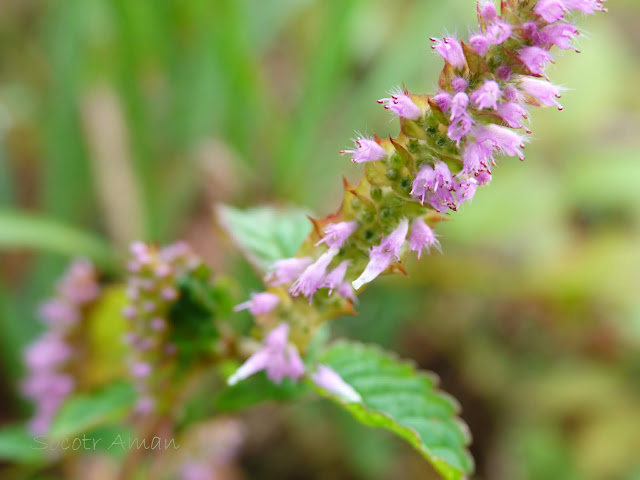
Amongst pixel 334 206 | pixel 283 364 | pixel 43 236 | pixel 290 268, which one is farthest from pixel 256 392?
pixel 334 206

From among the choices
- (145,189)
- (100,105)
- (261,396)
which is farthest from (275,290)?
(100,105)

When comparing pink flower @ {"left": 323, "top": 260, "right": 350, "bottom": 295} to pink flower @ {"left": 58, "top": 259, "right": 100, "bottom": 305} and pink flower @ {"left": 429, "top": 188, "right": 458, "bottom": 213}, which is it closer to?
pink flower @ {"left": 429, "top": 188, "right": 458, "bottom": 213}

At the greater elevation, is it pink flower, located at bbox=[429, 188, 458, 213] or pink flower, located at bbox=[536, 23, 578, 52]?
pink flower, located at bbox=[536, 23, 578, 52]

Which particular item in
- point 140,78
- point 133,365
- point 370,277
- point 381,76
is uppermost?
point 140,78

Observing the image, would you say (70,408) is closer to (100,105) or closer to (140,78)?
(140,78)

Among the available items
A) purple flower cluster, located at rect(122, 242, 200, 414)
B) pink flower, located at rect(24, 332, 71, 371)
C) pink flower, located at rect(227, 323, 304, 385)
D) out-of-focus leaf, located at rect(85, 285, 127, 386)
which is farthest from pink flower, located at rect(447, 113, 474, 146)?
pink flower, located at rect(24, 332, 71, 371)

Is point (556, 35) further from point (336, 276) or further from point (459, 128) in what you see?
point (336, 276)
